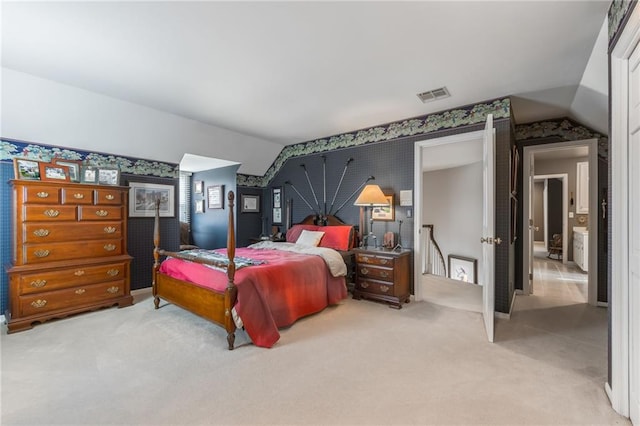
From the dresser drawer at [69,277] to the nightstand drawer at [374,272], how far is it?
10.2 feet

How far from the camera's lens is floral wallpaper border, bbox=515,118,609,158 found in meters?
3.81

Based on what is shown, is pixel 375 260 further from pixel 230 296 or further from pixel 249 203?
pixel 249 203

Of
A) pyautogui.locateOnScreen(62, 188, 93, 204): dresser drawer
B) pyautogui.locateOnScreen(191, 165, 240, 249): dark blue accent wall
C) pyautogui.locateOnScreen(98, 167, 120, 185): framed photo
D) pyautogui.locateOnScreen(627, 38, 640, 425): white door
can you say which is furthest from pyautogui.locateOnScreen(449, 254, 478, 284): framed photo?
pyautogui.locateOnScreen(62, 188, 93, 204): dresser drawer

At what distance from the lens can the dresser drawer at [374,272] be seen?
3.69m

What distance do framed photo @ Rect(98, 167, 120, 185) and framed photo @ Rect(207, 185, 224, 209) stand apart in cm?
234

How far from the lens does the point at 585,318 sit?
10.7 feet

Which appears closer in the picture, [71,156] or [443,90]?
[443,90]

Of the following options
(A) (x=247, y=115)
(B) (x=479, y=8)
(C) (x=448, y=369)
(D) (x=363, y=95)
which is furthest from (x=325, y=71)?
(C) (x=448, y=369)

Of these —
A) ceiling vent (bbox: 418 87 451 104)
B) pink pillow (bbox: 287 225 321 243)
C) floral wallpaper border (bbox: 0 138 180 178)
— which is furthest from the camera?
pink pillow (bbox: 287 225 321 243)

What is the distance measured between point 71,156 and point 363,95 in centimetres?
379

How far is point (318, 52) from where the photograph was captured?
2.38 m


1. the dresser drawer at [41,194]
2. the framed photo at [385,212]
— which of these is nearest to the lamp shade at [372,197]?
the framed photo at [385,212]

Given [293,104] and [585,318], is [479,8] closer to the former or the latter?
[293,104]

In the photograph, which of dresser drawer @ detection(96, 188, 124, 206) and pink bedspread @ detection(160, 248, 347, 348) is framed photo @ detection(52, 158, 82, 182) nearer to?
dresser drawer @ detection(96, 188, 124, 206)
